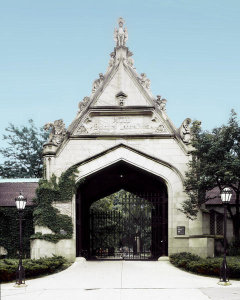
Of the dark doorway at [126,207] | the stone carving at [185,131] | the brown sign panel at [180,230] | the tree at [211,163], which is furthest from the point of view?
the dark doorway at [126,207]

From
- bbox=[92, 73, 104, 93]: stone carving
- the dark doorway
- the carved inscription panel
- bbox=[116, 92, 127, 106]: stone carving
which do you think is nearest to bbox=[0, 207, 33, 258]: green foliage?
the dark doorway

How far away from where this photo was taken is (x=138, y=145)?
20.5 metres

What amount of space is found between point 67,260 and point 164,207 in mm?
5275

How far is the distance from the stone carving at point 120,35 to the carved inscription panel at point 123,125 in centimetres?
422

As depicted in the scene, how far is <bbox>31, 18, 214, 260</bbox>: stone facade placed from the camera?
779 inches

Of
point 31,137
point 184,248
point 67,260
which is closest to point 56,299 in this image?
point 67,260

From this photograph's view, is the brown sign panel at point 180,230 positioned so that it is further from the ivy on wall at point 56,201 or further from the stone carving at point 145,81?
the stone carving at point 145,81

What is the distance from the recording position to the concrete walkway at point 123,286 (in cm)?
1209

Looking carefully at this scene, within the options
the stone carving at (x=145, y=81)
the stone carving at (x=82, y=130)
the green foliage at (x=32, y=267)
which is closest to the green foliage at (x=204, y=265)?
the green foliage at (x=32, y=267)

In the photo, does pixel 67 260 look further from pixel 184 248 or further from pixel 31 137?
pixel 31 137

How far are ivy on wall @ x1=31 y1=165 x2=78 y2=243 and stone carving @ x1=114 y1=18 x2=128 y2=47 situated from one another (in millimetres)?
6990

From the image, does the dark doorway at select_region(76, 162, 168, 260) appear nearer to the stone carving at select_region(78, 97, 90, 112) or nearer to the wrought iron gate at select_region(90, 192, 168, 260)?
the wrought iron gate at select_region(90, 192, 168, 260)

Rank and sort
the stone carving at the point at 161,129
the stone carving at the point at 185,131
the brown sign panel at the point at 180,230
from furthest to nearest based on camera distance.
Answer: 1. the stone carving at the point at 161,129
2. the stone carving at the point at 185,131
3. the brown sign panel at the point at 180,230

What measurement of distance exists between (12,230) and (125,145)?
7464 millimetres
